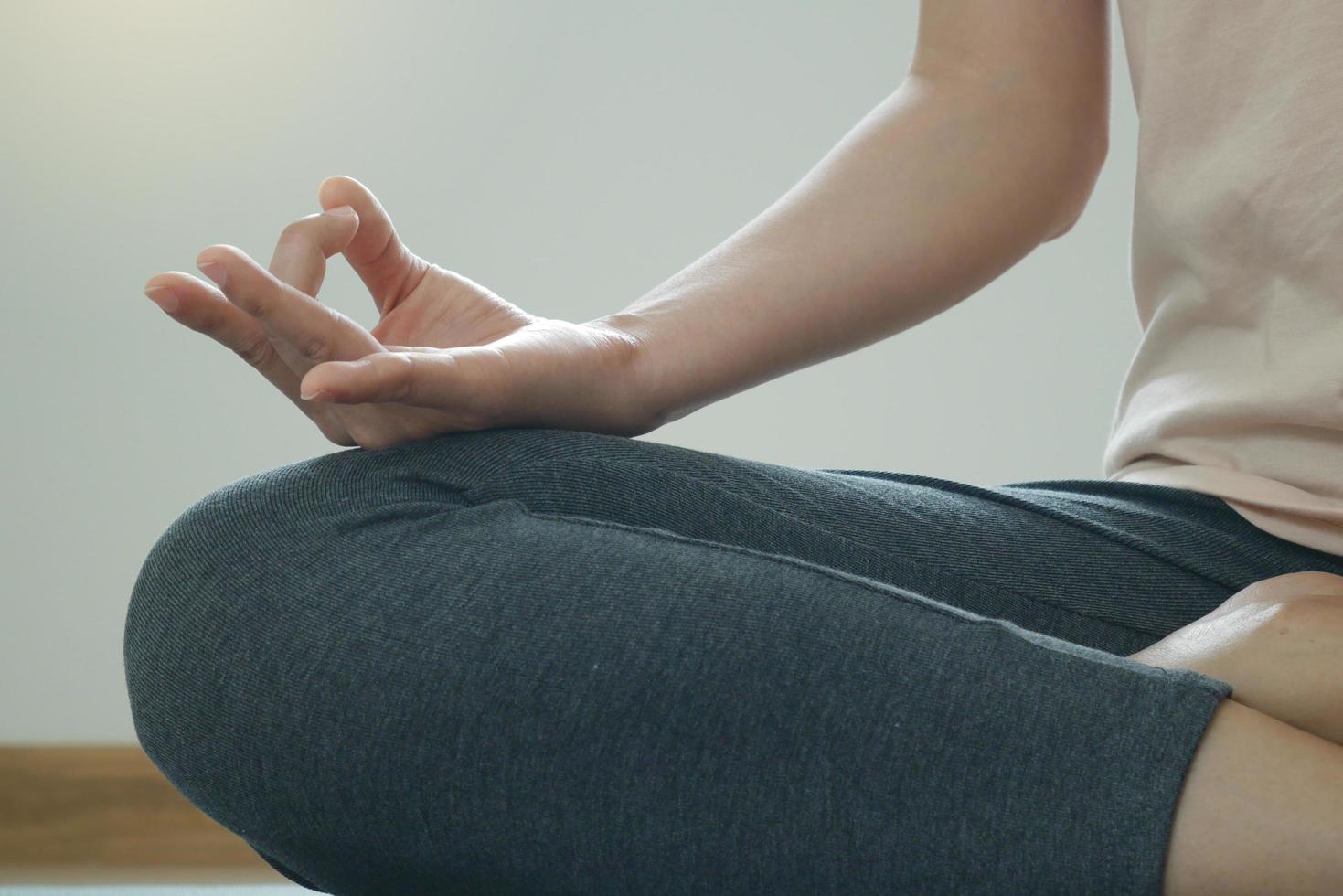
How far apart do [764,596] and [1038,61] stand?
0.48 m

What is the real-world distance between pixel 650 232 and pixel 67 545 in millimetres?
840

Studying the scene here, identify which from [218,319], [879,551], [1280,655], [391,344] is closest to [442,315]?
[391,344]

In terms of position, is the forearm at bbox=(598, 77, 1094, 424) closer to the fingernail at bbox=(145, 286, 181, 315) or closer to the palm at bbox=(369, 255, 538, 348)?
the palm at bbox=(369, 255, 538, 348)

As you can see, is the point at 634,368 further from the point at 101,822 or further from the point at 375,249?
the point at 101,822

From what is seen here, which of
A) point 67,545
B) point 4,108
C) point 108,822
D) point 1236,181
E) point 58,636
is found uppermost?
point 4,108

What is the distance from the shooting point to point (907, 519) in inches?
22.0

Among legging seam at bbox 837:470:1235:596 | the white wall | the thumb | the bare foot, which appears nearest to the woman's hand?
the thumb

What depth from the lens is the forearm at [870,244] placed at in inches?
25.5

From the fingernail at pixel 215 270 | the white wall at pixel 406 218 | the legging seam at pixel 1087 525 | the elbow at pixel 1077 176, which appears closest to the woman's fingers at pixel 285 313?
the fingernail at pixel 215 270

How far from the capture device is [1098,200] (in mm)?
1771

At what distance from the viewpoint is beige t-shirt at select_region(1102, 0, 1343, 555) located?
0.60 m

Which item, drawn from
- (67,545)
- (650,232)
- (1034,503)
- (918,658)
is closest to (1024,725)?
(918,658)

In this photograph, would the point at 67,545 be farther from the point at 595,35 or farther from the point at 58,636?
the point at 595,35

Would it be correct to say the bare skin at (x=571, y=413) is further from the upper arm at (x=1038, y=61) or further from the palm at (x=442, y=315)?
the upper arm at (x=1038, y=61)
